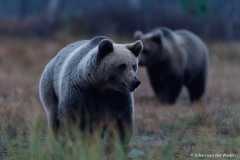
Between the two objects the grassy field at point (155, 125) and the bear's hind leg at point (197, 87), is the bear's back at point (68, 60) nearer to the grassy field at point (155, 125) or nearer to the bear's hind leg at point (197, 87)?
the grassy field at point (155, 125)

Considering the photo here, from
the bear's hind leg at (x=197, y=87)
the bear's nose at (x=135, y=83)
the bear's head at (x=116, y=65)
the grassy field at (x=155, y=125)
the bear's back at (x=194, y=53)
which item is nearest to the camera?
the grassy field at (x=155, y=125)

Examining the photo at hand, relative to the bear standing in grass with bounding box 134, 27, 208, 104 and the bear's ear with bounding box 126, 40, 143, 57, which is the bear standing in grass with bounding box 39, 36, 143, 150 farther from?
the bear standing in grass with bounding box 134, 27, 208, 104

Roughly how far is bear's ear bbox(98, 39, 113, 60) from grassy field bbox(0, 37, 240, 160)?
98 cm

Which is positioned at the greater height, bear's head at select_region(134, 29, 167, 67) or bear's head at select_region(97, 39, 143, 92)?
bear's head at select_region(97, 39, 143, 92)

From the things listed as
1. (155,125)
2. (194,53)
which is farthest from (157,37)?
(155,125)

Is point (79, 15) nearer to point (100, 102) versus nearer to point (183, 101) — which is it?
point (183, 101)

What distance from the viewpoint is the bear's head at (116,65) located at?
7215mm

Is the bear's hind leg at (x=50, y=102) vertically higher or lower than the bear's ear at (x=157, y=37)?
higher

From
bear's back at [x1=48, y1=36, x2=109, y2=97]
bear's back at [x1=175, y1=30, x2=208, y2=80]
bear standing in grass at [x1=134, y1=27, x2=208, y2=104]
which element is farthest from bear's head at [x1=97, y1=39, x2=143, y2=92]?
bear's back at [x1=175, y1=30, x2=208, y2=80]

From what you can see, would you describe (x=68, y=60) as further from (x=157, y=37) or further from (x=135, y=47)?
(x=157, y=37)

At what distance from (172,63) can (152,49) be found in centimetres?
56

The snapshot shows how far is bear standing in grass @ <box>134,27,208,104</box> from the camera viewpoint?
→ 46.2 ft

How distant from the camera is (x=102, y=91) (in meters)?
7.49

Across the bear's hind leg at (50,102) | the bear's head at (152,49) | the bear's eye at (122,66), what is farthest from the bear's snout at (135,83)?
the bear's head at (152,49)
